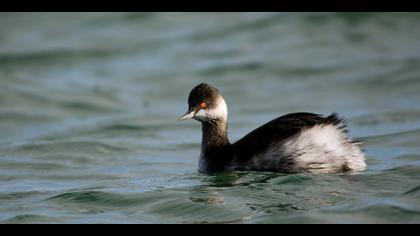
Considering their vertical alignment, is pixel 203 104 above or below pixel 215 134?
above

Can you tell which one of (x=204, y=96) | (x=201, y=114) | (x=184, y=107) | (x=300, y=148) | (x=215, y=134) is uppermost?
(x=184, y=107)

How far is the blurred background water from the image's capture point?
7.60m

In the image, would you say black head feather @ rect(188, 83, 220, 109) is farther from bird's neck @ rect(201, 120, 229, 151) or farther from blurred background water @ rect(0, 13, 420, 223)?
blurred background water @ rect(0, 13, 420, 223)

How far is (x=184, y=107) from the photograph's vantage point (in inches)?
582

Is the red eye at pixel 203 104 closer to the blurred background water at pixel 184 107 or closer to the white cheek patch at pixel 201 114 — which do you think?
the white cheek patch at pixel 201 114

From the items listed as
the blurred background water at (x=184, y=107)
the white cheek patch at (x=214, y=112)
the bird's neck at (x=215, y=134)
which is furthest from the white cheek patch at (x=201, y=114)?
the blurred background water at (x=184, y=107)

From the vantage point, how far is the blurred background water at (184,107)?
760 centimetres

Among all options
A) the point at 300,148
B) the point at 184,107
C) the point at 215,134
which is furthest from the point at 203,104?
the point at 184,107

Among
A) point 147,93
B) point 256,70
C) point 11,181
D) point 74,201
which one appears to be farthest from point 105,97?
point 74,201

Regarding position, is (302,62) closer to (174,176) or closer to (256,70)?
(256,70)

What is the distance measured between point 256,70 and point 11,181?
7970 millimetres

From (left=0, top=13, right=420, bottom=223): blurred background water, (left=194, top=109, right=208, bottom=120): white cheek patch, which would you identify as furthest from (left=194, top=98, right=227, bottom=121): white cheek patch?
(left=0, top=13, right=420, bottom=223): blurred background water

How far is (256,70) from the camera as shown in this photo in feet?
55.0

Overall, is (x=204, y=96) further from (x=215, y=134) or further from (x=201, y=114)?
(x=215, y=134)
